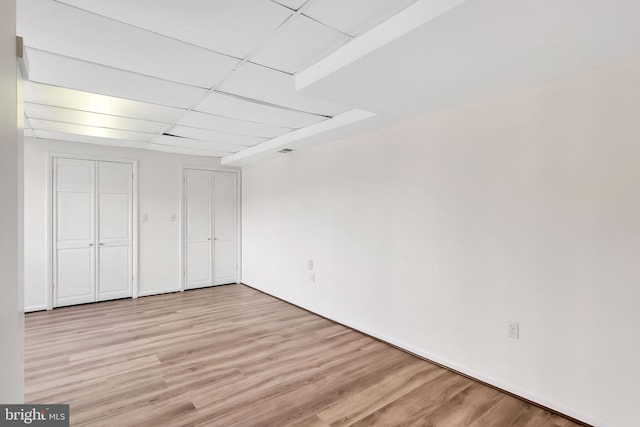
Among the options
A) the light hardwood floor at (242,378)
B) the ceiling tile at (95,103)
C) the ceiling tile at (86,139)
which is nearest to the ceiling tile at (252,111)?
the ceiling tile at (95,103)

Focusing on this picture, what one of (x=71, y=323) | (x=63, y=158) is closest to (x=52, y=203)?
(x=63, y=158)

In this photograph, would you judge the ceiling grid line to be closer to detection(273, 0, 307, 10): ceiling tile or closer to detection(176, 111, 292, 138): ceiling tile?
detection(273, 0, 307, 10): ceiling tile

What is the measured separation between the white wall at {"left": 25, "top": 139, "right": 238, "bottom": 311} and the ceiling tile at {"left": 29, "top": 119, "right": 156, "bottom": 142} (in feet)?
2.28

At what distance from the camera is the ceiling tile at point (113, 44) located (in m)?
1.69

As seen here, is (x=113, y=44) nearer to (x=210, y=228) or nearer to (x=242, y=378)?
(x=242, y=378)

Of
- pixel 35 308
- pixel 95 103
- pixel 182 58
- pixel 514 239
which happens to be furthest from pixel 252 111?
pixel 35 308

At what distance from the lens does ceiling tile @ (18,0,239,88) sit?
169 centimetres

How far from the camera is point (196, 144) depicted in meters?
4.75

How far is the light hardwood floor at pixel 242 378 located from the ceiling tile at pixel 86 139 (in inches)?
98.1

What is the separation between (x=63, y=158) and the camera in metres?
4.55

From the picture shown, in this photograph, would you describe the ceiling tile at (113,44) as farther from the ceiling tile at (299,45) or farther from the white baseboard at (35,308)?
the white baseboard at (35,308)

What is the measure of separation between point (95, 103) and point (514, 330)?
4.26m

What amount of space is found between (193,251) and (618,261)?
5.71m

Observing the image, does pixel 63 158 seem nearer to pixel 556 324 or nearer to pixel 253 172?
pixel 253 172
